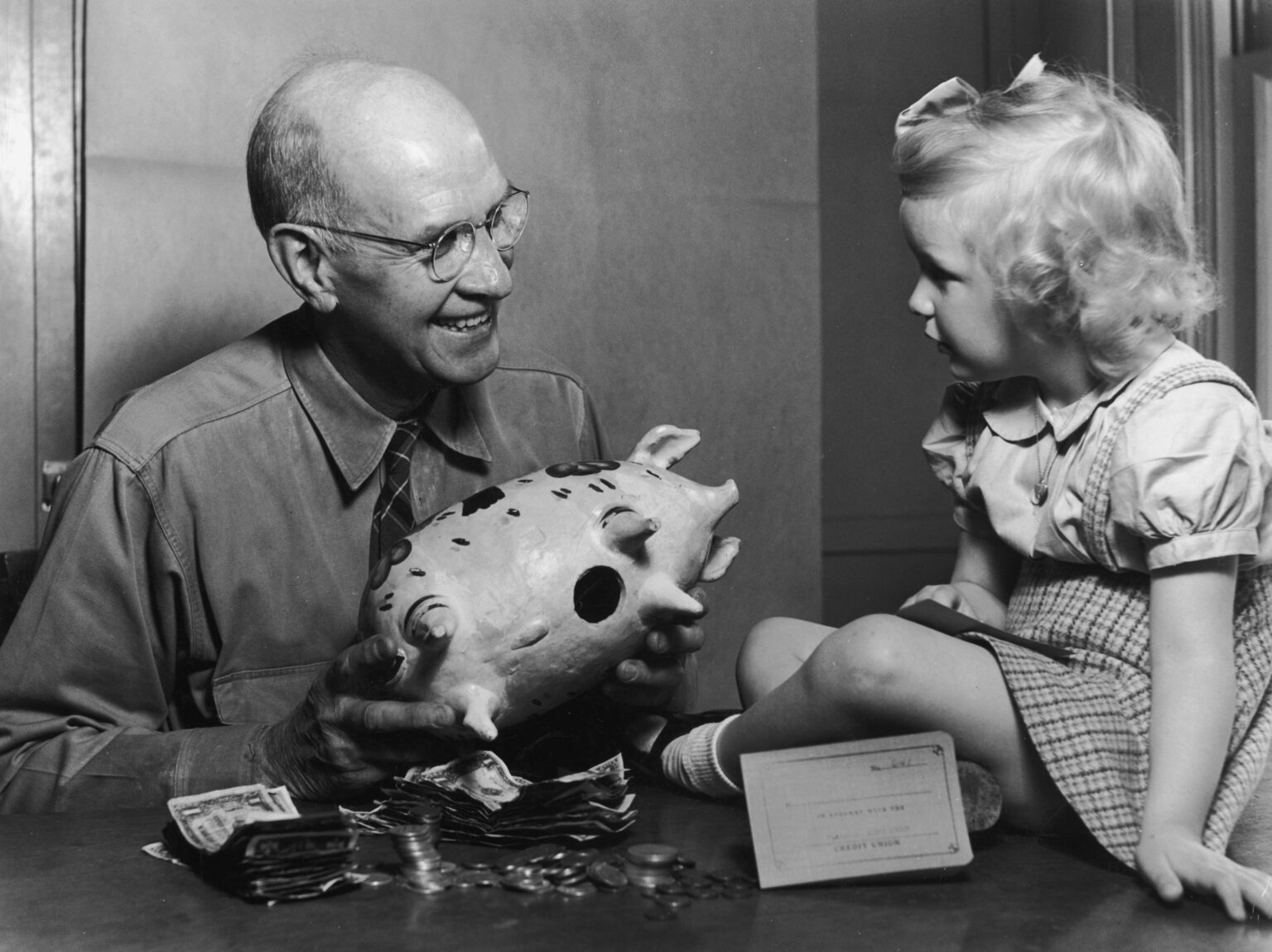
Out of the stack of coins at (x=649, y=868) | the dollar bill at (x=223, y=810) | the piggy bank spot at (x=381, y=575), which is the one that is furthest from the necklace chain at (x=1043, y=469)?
the dollar bill at (x=223, y=810)

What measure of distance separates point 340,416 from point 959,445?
73cm

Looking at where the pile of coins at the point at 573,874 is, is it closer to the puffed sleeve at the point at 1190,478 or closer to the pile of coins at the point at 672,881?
the pile of coins at the point at 672,881

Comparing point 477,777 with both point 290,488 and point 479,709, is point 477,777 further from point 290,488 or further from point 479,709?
point 290,488

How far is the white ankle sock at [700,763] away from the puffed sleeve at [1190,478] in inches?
17.5

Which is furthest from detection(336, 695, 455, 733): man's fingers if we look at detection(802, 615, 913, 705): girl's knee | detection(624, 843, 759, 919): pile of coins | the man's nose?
the man's nose

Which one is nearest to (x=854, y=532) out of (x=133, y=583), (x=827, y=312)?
(x=827, y=312)

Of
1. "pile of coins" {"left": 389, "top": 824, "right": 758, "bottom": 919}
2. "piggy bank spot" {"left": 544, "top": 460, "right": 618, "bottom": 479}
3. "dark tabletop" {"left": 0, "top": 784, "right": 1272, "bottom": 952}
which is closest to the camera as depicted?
"dark tabletop" {"left": 0, "top": 784, "right": 1272, "bottom": 952}

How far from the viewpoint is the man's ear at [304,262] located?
1542mm

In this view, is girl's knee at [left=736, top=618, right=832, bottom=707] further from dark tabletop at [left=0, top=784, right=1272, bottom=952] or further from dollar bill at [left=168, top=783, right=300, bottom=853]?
dollar bill at [left=168, top=783, right=300, bottom=853]

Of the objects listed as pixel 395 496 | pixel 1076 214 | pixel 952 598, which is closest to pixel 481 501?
pixel 395 496

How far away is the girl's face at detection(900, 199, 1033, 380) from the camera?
1392mm

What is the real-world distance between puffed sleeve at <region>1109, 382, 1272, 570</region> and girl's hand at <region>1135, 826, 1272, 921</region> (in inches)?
9.7

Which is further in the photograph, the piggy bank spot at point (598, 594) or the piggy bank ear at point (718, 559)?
the piggy bank ear at point (718, 559)

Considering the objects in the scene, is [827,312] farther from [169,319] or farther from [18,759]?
[18,759]
